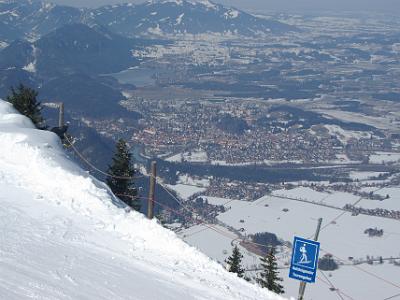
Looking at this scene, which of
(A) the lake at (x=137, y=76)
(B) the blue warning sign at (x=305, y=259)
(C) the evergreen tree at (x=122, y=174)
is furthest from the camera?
(A) the lake at (x=137, y=76)

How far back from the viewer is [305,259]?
11461mm

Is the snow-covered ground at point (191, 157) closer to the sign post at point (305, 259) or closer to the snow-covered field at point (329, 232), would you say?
the snow-covered field at point (329, 232)

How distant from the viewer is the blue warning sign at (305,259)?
11336 mm

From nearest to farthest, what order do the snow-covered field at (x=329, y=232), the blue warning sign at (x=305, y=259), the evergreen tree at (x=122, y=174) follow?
the blue warning sign at (x=305, y=259) → the evergreen tree at (x=122, y=174) → the snow-covered field at (x=329, y=232)

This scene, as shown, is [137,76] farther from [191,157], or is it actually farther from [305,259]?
[305,259]

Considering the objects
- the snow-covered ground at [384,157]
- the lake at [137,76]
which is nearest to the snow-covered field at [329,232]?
the snow-covered ground at [384,157]

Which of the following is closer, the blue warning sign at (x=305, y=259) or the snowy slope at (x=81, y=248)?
the snowy slope at (x=81, y=248)

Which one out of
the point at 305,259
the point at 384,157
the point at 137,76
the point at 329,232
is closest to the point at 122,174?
the point at 305,259

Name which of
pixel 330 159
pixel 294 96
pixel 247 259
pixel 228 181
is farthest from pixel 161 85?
pixel 247 259

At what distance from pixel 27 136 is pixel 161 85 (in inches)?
5064

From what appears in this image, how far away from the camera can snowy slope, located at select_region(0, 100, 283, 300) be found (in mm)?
9727

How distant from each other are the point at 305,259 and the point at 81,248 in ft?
13.3

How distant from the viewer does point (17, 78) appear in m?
129

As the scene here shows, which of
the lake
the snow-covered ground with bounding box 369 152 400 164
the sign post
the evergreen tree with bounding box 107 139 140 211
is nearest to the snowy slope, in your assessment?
the sign post
